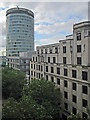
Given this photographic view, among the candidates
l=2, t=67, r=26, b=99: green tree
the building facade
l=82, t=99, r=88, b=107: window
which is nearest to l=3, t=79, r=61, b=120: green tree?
the building facade

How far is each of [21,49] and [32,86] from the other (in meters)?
98.7

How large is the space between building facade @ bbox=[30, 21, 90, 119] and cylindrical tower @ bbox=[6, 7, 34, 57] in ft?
302

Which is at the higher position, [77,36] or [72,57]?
[77,36]

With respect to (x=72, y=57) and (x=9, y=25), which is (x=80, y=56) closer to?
(x=72, y=57)

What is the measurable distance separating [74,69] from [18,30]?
348 feet

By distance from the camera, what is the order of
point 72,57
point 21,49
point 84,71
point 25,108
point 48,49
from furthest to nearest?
point 21,49, point 48,49, point 72,57, point 84,71, point 25,108

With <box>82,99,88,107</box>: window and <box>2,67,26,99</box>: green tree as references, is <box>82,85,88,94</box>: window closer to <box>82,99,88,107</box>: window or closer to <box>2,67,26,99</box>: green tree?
<box>82,99,88,107</box>: window

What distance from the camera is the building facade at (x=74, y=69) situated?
22.3 m

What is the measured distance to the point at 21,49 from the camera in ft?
391

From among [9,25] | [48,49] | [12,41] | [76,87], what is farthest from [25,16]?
[76,87]

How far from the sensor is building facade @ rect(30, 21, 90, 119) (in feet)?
73.3

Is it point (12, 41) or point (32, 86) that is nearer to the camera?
point (32, 86)

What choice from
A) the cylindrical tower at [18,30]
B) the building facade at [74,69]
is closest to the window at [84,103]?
the building facade at [74,69]

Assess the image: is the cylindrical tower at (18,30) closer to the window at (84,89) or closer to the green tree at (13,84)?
the green tree at (13,84)
